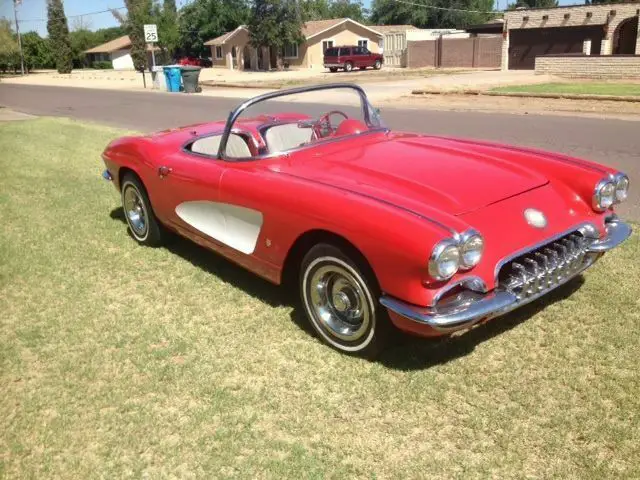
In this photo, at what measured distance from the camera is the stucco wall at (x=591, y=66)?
25.6 m

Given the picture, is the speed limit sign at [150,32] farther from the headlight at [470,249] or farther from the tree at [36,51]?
the tree at [36,51]

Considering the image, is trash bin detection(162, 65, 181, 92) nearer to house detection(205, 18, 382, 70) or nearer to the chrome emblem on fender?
the chrome emblem on fender

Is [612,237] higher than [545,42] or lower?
lower

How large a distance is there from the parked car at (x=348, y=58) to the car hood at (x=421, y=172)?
134 ft

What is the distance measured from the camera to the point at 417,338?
11.1ft

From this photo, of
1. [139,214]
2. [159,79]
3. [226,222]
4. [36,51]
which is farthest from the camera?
[36,51]

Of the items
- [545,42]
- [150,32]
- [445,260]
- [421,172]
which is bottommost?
[445,260]

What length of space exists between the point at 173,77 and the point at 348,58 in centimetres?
1994

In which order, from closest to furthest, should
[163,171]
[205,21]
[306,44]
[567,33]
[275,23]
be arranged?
[163,171] < [567,33] < [275,23] < [306,44] < [205,21]

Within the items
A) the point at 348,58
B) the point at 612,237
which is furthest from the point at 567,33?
the point at 612,237

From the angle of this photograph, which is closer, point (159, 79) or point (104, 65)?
point (159, 79)

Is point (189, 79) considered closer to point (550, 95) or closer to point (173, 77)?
point (173, 77)

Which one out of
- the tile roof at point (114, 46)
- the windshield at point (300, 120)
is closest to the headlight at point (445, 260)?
the windshield at point (300, 120)

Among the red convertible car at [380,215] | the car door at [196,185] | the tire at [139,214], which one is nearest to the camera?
the red convertible car at [380,215]
